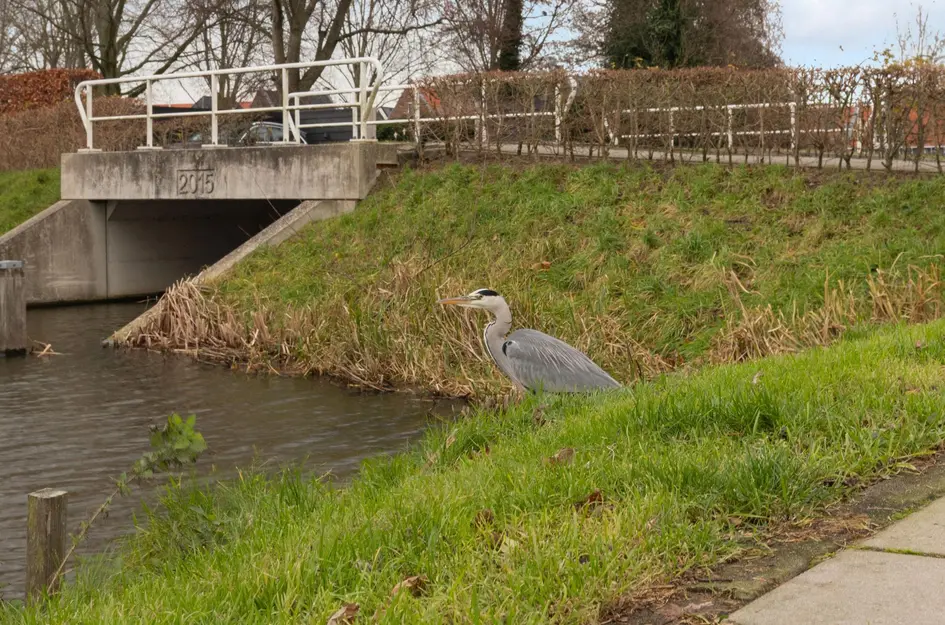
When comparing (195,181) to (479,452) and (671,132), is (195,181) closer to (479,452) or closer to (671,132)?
(671,132)

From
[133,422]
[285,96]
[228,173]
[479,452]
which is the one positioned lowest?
[133,422]

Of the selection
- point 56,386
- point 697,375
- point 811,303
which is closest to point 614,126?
point 811,303

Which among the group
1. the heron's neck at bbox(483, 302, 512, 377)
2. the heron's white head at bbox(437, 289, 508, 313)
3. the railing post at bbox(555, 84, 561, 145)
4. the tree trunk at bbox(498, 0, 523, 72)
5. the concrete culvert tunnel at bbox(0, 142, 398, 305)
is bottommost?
the heron's neck at bbox(483, 302, 512, 377)

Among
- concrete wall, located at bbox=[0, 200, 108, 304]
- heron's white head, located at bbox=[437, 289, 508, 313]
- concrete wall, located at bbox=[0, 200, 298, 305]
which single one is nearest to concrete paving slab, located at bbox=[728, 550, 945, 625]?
heron's white head, located at bbox=[437, 289, 508, 313]

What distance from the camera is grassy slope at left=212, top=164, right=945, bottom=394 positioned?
1202 cm

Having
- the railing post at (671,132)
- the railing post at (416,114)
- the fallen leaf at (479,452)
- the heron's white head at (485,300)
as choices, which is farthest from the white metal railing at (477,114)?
the fallen leaf at (479,452)

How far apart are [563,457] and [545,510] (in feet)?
3.10

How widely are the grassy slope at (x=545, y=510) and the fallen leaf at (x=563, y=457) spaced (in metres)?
0.05

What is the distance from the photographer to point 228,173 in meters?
19.2

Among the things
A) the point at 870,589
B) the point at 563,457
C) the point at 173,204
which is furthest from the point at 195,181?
the point at 870,589

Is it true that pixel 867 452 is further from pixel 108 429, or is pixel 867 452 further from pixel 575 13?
pixel 575 13

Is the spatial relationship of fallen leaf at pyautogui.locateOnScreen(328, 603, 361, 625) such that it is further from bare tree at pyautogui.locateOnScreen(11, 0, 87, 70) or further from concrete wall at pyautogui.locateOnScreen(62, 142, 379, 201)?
bare tree at pyautogui.locateOnScreen(11, 0, 87, 70)

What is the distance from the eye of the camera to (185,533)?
5945 mm

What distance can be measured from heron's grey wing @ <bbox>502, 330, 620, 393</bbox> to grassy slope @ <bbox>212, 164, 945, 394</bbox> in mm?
2695
